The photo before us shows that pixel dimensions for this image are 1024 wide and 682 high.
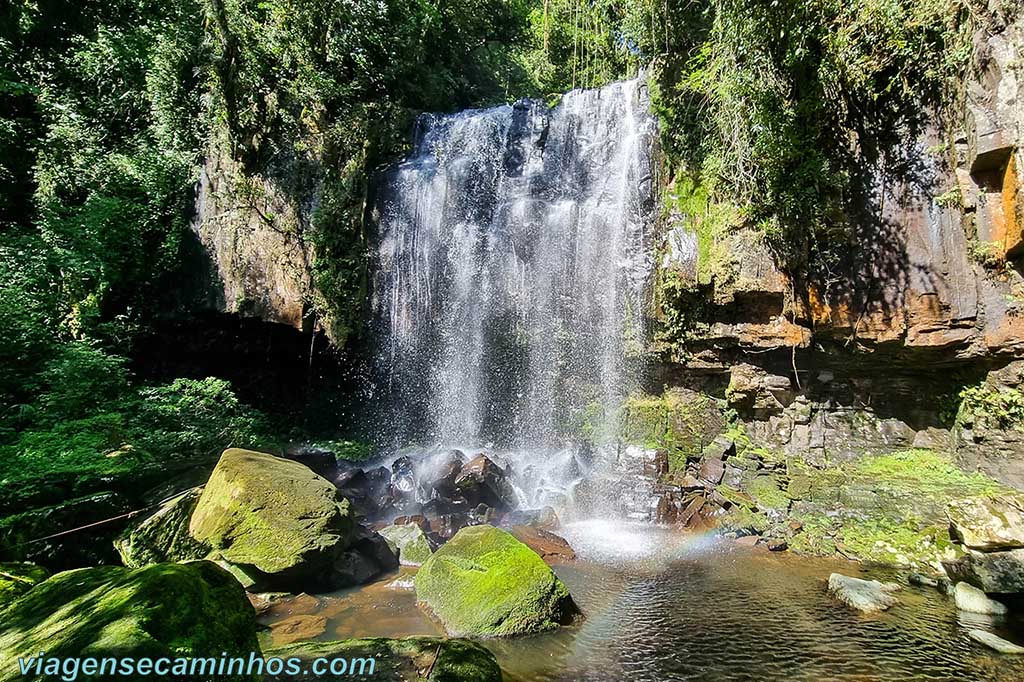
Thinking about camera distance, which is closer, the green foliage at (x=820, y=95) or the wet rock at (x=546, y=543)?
the wet rock at (x=546, y=543)

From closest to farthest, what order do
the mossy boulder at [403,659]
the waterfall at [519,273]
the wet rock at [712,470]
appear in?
1. the mossy boulder at [403,659]
2. the wet rock at [712,470]
3. the waterfall at [519,273]

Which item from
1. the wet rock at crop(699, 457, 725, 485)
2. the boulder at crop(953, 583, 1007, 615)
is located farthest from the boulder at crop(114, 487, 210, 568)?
the boulder at crop(953, 583, 1007, 615)

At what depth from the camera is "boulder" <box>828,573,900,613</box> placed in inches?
203

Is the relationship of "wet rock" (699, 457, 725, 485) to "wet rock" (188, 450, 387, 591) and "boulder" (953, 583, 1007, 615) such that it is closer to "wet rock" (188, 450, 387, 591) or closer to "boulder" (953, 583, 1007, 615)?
"boulder" (953, 583, 1007, 615)

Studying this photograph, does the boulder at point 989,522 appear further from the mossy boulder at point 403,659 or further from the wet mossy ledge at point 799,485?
the mossy boulder at point 403,659

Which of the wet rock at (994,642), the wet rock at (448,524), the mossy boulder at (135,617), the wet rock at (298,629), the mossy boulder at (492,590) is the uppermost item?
the mossy boulder at (135,617)

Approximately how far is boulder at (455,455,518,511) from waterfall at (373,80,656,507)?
248 cm

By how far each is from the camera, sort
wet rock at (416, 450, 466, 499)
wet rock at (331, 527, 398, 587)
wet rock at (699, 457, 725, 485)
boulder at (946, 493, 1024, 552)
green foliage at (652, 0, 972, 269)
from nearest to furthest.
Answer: boulder at (946, 493, 1024, 552)
wet rock at (331, 527, 398, 587)
green foliage at (652, 0, 972, 269)
wet rock at (699, 457, 725, 485)
wet rock at (416, 450, 466, 499)

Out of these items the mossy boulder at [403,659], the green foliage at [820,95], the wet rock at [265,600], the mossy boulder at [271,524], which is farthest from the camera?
the green foliage at [820,95]

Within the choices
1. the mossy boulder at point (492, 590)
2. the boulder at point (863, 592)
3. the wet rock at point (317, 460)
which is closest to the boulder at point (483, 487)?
the wet rock at point (317, 460)

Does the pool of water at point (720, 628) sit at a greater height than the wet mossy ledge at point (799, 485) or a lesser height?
lesser

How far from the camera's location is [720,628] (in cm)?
482

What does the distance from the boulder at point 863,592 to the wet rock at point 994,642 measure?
702 millimetres

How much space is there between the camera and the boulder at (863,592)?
16.9 feet
